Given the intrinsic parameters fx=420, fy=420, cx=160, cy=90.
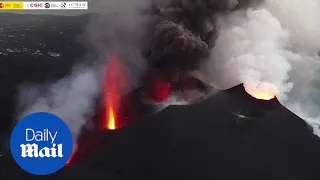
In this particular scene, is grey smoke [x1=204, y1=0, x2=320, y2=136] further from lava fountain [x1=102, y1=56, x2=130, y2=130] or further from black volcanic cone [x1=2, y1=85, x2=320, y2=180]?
lava fountain [x1=102, y1=56, x2=130, y2=130]

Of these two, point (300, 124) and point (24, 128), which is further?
point (300, 124)

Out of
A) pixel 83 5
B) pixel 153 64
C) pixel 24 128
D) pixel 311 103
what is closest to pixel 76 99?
pixel 24 128

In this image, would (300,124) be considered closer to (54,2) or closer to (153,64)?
(153,64)

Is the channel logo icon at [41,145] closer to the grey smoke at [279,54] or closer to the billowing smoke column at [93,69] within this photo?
the billowing smoke column at [93,69]

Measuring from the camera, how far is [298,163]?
6535 mm

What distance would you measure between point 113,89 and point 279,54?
3122 mm

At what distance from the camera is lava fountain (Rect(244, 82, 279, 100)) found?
753 cm

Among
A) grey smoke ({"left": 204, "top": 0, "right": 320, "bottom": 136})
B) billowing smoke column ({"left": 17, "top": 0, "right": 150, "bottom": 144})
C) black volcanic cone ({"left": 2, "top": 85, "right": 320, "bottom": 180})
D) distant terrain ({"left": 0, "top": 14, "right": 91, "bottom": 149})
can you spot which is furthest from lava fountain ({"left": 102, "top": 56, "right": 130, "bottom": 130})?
grey smoke ({"left": 204, "top": 0, "right": 320, "bottom": 136})

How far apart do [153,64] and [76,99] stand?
2220 mm

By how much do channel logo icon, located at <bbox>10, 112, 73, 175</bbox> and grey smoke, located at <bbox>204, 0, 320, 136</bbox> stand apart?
328 cm

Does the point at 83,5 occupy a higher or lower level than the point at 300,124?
higher

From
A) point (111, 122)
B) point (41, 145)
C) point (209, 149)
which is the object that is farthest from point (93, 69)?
point (209, 149)

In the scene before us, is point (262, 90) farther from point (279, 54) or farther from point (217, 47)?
point (217, 47)

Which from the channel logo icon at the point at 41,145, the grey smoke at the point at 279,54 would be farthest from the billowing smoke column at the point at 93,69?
the grey smoke at the point at 279,54
